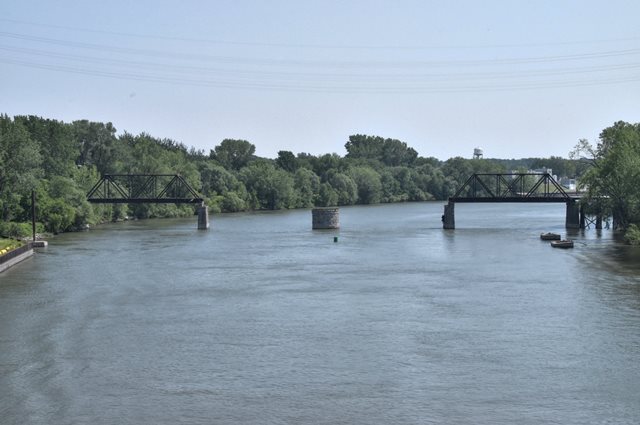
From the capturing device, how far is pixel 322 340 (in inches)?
1549

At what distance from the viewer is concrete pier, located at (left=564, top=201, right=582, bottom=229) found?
11819 cm

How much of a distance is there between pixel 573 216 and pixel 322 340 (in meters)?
88.0

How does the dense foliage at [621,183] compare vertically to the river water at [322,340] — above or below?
above

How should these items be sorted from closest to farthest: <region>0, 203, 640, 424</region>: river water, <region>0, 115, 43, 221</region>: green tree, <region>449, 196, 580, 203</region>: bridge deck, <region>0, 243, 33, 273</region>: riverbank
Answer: <region>0, 203, 640, 424</region>: river water, <region>0, 243, 33, 273</region>: riverbank, <region>0, 115, 43, 221</region>: green tree, <region>449, 196, 580, 203</region>: bridge deck

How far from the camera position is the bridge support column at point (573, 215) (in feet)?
388

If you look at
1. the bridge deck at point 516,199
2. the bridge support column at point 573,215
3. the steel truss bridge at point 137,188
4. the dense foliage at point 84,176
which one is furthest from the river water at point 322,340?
the steel truss bridge at point 137,188

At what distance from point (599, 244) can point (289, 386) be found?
66.3m

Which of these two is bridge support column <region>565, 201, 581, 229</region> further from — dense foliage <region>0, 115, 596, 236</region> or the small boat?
the small boat

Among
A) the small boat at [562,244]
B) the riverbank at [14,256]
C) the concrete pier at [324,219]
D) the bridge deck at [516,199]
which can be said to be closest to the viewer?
the riverbank at [14,256]

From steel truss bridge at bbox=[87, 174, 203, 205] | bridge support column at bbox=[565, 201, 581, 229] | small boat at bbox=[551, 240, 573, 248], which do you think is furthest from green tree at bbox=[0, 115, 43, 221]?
bridge support column at bbox=[565, 201, 581, 229]

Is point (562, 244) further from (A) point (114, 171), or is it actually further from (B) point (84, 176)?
(A) point (114, 171)

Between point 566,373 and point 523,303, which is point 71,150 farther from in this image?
point 566,373

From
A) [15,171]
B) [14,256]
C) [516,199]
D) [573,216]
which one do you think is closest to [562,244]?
[573,216]

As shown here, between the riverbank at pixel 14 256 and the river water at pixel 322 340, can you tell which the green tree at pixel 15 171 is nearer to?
the riverbank at pixel 14 256
